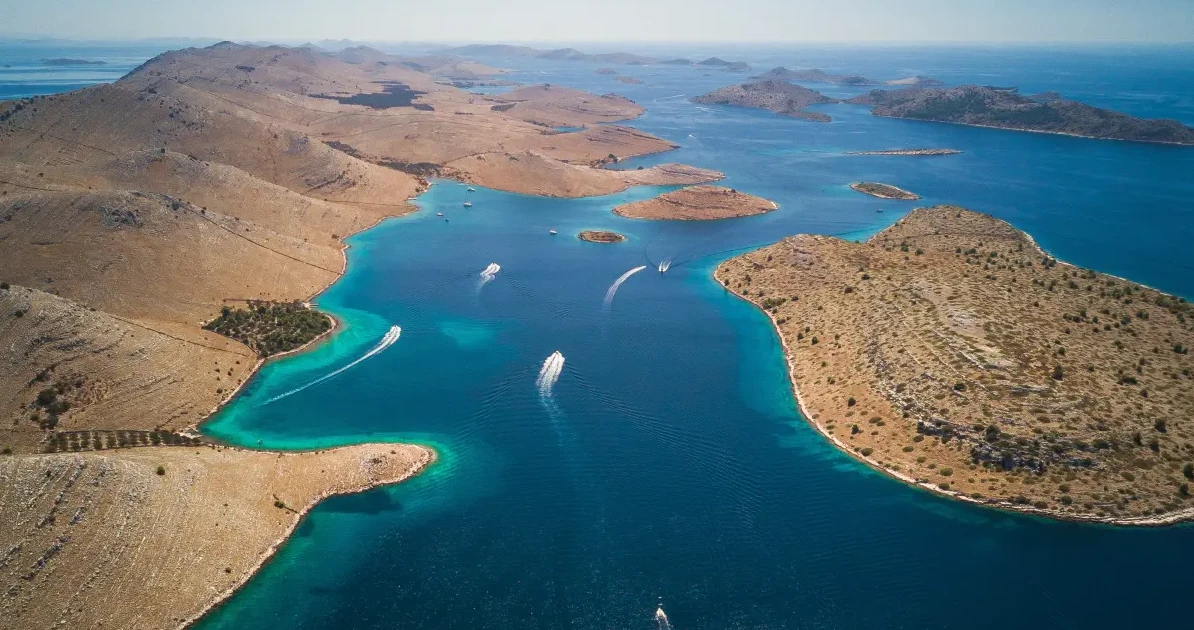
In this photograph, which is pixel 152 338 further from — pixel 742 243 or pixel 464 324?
pixel 742 243

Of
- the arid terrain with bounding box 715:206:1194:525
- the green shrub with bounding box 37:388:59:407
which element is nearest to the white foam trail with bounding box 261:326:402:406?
the green shrub with bounding box 37:388:59:407

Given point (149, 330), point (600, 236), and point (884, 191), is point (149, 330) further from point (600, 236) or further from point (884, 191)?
point (884, 191)

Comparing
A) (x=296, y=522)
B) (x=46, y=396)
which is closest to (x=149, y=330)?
(x=46, y=396)

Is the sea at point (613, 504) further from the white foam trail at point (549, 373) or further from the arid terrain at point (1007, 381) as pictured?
the arid terrain at point (1007, 381)

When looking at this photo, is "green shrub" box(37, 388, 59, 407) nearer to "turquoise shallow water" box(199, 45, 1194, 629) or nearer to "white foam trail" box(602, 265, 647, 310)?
"turquoise shallow water" box(199, 45, 1194, 629)

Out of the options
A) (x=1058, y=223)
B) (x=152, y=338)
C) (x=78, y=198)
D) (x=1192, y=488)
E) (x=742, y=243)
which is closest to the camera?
(x=1192, y=488)

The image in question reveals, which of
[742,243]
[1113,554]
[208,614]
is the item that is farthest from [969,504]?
[742,243]

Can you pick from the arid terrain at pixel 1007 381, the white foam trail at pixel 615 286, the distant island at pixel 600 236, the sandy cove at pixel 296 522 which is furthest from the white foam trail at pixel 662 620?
the distant island at pixel 600 236

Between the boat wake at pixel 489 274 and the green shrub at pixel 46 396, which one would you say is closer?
the green shrub at pixel 46 396
